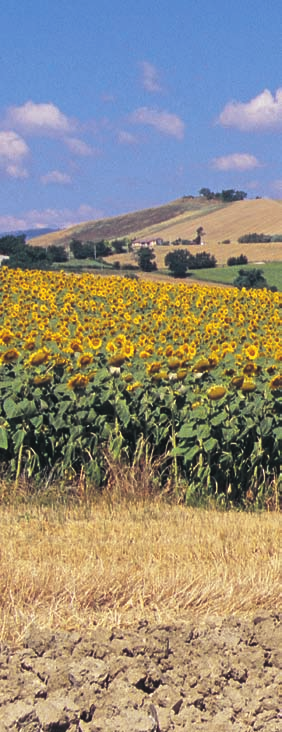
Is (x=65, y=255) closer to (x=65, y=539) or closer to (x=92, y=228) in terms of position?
(x=65, y=539)

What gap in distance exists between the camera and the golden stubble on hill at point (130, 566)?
13.5ft

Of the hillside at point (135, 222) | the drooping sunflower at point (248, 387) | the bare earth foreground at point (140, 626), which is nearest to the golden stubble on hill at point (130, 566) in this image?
the bare earth foreground at point (140, 626)

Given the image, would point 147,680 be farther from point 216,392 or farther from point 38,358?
point 38,358

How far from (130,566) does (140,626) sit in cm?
83

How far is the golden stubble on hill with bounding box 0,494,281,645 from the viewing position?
162 inches

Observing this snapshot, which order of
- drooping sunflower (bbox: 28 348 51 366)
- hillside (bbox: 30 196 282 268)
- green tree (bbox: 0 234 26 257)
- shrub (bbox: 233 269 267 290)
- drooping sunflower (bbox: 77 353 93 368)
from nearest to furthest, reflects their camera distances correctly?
drooping sunflower (bbox: 28 348 51 366)
drooping sunflower (bbox: 77 353 93 368)
green tree (bbox: 0 234 26 257)
shrub (bbox: 233 269 267 290)
hillside (bbox: 30 196 282 268)

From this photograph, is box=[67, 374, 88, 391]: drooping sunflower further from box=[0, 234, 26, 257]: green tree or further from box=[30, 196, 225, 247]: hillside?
box=[30, 196, 225, 247]: hillside

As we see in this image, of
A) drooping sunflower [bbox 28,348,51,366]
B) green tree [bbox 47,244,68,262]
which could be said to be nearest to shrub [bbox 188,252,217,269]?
green tree [bbox 47,244,68,262]

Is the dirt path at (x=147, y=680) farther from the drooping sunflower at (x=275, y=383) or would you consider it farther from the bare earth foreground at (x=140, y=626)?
the drooping sunflower at (x=275, y=383)

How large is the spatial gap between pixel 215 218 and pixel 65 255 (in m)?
60.9

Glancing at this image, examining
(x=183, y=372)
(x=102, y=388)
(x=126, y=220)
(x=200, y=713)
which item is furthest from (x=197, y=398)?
(x=126, y=220)

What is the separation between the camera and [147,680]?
3.39 meters

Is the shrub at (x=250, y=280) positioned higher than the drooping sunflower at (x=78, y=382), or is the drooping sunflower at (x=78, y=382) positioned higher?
the drooping sunflower at (x=78, y=382)

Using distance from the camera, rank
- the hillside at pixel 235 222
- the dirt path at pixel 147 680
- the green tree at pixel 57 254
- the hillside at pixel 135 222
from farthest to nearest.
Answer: the hillside at pixel 135 222 < the hillside at pixel 235 222 < the green tree at pixel 57 254 < the dirt path at pixel 147 680
